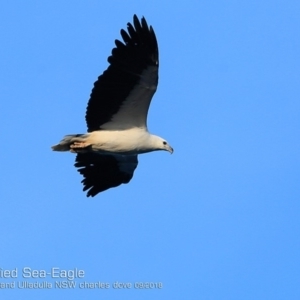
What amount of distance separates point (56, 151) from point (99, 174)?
1881mm

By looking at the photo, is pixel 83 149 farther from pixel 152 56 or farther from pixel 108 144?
pixel 152 56

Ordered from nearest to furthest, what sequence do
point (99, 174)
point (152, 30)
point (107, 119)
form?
point (152, 30), point (107, 119), point (99, 174)

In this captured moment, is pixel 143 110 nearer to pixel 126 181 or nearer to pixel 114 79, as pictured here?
pixel 114 79

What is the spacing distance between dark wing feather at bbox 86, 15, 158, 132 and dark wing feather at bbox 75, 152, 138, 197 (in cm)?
209

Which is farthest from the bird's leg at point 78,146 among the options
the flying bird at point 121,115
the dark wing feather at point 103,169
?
the dark wing feather at point 103,169

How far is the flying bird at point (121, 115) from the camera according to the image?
20391mm

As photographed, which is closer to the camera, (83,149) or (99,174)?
(83,149)

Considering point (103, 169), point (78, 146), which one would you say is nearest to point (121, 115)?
A: point (78, 146)

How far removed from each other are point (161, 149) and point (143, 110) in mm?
969

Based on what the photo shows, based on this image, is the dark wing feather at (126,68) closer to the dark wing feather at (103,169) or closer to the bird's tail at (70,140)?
the bird's tail at (70,140)

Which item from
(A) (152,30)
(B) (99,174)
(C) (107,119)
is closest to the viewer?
(A) (152,30)

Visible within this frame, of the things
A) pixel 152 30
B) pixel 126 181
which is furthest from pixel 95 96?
pixel 126 181

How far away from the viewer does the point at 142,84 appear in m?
20.8

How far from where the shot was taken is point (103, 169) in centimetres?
2338
